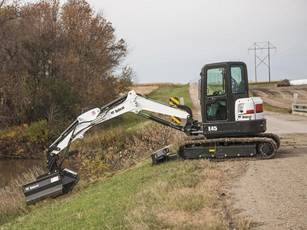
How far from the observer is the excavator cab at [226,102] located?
56.1 feet

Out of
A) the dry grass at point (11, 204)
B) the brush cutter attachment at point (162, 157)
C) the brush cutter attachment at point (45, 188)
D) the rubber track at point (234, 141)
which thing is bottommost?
the dry grass at point (11, 204)

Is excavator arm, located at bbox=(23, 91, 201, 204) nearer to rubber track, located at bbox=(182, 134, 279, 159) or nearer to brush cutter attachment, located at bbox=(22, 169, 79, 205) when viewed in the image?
brush cutter attachment, located at bbox=(22, 169, 79, 205)

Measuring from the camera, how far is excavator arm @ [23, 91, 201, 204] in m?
18.2

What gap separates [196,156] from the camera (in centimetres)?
1741

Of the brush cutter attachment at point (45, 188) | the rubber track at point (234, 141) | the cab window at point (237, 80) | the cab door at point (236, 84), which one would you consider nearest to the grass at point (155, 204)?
the brush cutter attachment at point (45, 188)

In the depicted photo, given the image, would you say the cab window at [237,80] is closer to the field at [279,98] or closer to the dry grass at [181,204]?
the dry grass at [181,204]

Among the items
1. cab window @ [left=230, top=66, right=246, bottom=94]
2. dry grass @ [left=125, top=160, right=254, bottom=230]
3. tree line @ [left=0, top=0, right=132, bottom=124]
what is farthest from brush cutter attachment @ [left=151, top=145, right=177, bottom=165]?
tree line @ [left=0, top=0, right=132, bottom=124]

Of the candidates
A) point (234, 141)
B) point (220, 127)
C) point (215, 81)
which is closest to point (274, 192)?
point (234, 141)

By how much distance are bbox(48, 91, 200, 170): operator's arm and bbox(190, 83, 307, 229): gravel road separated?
319cm

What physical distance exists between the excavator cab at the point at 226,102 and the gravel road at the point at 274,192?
119 cm

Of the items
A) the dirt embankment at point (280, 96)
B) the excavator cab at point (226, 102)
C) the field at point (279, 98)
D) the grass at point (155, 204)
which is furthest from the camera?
the dirt embankment at point (280, 96)

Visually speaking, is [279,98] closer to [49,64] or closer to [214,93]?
[49,64]

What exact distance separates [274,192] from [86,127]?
8.85 m

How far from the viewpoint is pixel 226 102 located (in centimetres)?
1734
